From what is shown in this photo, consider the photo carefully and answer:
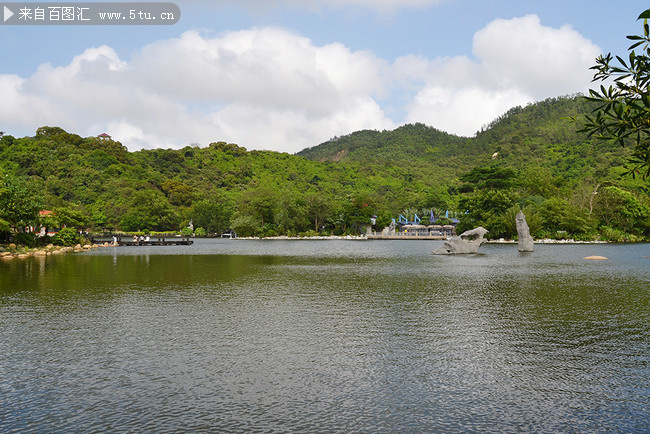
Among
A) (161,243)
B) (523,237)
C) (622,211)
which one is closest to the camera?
(523,237)

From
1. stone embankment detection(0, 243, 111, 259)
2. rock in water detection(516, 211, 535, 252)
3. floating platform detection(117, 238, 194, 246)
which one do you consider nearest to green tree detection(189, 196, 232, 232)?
floating platform detection(117, 238, 194, 246)

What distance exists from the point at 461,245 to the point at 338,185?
91.0 m

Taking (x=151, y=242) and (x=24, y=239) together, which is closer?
(x=24, y=239)

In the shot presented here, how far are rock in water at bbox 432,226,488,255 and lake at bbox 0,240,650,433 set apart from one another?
78.4ft

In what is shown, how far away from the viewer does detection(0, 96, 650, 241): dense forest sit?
68.6 meters

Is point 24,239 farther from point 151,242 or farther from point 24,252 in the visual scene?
point 151,242

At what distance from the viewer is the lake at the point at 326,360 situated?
7637 mm

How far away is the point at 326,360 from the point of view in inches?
417

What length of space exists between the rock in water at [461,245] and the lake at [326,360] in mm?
23902

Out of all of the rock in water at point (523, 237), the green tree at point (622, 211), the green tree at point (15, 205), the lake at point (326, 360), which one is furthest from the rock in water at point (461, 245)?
the green tree at point (15, 205)

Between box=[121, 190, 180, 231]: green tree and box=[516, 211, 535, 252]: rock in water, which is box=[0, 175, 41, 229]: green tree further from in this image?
box=[121, 190, 180, 231]: green tree

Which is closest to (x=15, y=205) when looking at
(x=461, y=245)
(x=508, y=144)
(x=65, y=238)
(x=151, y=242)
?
(x=65, y=238)

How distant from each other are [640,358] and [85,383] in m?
12.1

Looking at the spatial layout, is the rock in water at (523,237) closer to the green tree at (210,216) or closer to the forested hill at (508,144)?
the forested hill at (508,144)
